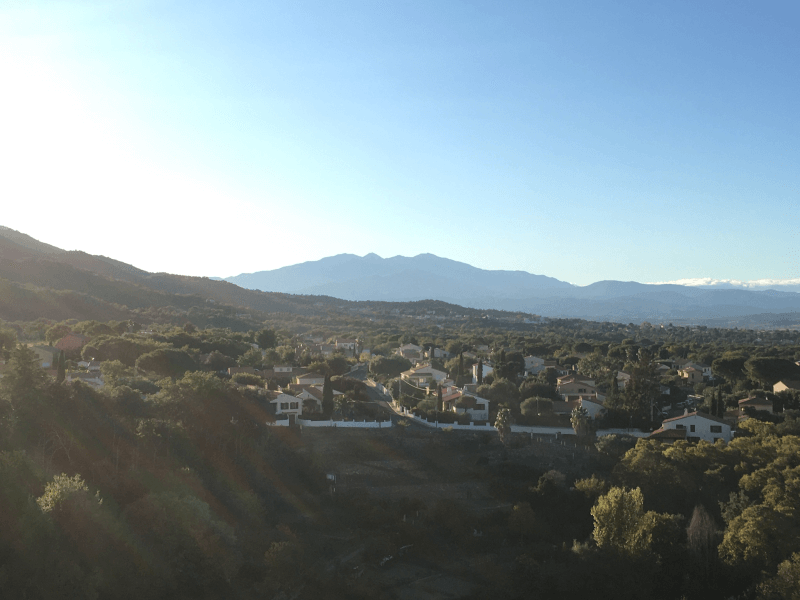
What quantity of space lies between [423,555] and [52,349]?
30.6 meters

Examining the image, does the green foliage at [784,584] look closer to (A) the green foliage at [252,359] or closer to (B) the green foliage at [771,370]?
(B) the green foliage at [771,370]

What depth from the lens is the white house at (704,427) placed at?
2947 cm

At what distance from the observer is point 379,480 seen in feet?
82.5

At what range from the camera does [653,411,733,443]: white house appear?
29469 mm

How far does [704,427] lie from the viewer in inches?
1171

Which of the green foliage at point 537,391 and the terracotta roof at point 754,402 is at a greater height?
the terracotta roof at point 754,402

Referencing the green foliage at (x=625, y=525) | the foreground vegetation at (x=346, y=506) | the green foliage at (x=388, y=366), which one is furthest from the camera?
the green foliage at (x=388, y=366)

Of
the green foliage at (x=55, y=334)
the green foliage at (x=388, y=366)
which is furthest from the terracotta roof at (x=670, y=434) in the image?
the green foliage at (x=55, y=334)

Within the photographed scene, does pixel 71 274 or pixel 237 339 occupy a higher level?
pixel 71 274

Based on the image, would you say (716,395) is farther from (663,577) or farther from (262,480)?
(262,480)

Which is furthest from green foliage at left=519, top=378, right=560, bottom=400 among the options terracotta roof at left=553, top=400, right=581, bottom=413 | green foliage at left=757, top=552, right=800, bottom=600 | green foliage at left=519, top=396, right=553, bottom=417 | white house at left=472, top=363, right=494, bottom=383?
green foliage at left=757, top=552, right=800, bottom=600

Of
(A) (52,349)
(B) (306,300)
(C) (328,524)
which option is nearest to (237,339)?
(A) (52,349)

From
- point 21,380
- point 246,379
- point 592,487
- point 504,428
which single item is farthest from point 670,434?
point 21,380

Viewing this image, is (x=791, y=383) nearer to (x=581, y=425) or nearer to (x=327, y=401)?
(x=581, y=425)
